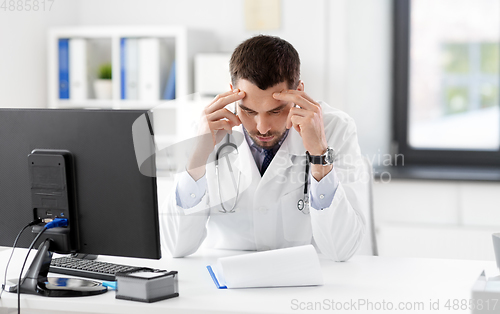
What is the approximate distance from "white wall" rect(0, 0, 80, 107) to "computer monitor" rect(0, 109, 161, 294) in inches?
63.2

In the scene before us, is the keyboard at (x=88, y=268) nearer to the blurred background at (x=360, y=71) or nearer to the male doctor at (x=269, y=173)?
the male doctor at (x=269, y=173)

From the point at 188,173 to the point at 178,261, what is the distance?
0.25 metres

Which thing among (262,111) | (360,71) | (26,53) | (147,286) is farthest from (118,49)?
(147,286)

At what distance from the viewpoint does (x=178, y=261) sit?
4.73ft

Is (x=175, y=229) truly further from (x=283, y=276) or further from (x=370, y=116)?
(x=370, y=116)

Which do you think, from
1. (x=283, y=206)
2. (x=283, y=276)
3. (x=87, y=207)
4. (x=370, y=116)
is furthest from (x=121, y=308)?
(x=370, y=116)

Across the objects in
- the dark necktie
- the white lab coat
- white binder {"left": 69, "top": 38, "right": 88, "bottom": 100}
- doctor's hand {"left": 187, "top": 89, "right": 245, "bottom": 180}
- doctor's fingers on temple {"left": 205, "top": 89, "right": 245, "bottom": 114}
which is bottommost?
the white lab coat

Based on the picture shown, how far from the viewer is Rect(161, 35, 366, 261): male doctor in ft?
4.86

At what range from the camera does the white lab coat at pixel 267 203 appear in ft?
5.16

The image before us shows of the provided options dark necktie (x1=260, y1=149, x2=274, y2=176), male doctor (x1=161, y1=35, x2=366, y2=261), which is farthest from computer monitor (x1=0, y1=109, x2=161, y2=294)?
dark necktie (x1=260, y1=149, x2=274, y2=176)

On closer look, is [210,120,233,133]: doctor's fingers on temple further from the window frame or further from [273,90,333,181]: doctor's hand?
the window frame

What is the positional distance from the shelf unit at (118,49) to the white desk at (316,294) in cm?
157

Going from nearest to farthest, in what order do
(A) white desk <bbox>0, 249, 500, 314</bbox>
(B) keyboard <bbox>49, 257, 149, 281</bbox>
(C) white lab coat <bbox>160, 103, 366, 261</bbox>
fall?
1. (A) white desk <bbox>0, 249, 500, 314</bbox>
2. (B) keyboard <bbox>49, 257, 149, 281</bbox>
3. (C) white lab coat <bbox>160, 103, 366, 261</bbox>

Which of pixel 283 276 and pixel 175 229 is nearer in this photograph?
pixel 283 276
